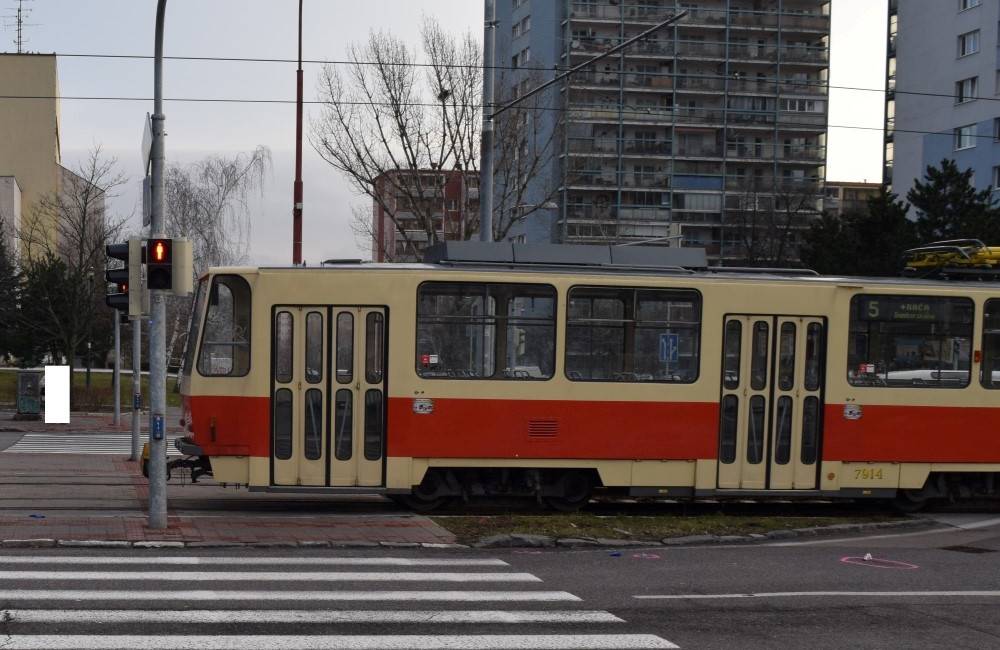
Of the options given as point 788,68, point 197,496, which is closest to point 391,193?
point 197,496

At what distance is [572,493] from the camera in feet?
51.0

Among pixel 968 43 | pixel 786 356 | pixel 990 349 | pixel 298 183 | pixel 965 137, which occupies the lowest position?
pixel 786 356

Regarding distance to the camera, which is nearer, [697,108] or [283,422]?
[283,422]

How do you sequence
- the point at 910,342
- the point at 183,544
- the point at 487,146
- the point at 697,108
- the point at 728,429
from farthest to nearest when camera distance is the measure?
the point at 697,108
the point at 487,146
the point at 910,342
the point at 728,429
the point at 183,544

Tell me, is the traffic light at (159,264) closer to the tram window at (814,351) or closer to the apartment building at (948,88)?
the tram window at (814,351)

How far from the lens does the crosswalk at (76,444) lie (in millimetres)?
25641

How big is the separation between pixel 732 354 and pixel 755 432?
1.06 m

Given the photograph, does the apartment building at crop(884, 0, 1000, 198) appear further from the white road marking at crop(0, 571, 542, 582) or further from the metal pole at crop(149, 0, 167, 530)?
the white road marking at crop(0, 571, 542, 582)


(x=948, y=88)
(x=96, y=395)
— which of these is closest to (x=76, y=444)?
(x=96, y=395)

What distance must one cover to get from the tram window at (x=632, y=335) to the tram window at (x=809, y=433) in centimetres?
161

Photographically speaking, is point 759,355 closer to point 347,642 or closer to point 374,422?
point 374,422

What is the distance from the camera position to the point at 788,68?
265 ft

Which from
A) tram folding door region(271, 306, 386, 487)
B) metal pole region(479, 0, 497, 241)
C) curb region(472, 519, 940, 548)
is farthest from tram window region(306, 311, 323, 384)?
metal pole region(479, 0, 497, 241)

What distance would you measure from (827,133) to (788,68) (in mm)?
5239
